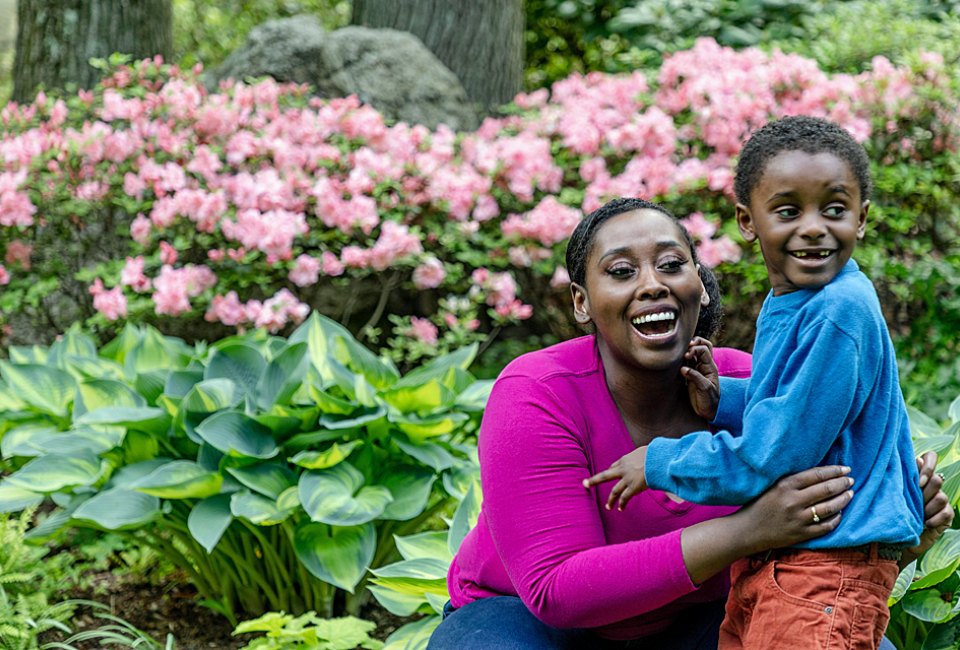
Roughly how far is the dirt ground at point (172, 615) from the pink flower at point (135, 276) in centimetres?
129

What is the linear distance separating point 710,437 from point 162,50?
239 inches

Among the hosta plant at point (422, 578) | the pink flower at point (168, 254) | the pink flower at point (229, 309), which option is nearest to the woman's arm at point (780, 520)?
the hosta plant at point (422, 578)

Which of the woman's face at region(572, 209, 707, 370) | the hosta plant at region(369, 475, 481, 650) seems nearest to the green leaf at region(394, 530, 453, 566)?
the hosta plant at region(369, 475, 481, 650)

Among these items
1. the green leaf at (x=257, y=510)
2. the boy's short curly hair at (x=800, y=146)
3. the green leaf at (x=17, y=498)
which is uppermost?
the boy's short curly hair at (x=800, y=146)

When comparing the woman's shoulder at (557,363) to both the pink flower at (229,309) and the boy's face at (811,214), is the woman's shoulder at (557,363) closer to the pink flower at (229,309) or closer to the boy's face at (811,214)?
the boy's face at (811,214)

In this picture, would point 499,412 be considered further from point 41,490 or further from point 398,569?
point 41,490

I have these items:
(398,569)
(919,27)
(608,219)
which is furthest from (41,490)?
(919,27)

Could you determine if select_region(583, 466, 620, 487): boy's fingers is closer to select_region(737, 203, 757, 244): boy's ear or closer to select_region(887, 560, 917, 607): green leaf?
select_region(737, 203, 757, 244): boy's ear

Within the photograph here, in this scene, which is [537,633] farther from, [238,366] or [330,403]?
[238,366]

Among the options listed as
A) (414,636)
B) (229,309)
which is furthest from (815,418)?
(229,309)

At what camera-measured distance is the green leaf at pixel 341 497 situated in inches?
126

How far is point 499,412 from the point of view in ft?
7.38

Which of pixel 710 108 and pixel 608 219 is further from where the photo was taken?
pixel 710 108

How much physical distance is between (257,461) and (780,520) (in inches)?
79.1
